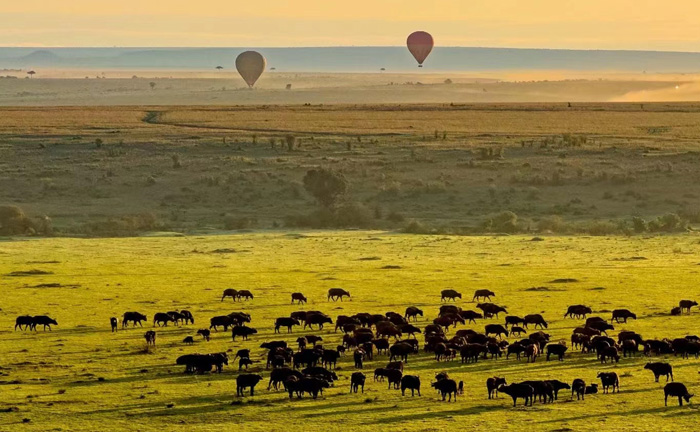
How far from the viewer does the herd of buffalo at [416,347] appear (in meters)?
27.1

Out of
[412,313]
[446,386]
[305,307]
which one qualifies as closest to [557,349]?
[446,386]

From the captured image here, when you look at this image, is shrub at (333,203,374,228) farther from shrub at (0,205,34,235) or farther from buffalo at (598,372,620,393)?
buffalo at (598,372,620,393)

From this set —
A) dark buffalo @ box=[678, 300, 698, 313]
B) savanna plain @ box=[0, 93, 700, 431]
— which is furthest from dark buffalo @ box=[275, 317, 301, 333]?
dark buffalo @ box=[678, 300, 698, 313]

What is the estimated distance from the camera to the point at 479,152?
109750 millimetres

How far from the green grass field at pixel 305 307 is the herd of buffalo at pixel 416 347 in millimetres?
381

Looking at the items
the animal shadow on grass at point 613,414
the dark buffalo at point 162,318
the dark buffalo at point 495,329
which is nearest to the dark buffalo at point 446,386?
the animal shadow on grass at point 613,414

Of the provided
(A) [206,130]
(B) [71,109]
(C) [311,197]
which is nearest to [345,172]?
(C) [311,197]

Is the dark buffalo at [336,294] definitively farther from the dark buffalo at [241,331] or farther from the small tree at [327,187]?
the small tree at [327,187]

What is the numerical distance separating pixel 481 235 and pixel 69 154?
2076 inches

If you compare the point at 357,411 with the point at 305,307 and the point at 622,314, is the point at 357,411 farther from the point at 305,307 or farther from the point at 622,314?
the point at 305,307

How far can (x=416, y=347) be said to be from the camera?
108ft

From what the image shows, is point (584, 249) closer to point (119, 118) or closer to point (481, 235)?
point (481, 235)

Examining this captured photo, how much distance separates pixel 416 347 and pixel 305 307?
929 cm

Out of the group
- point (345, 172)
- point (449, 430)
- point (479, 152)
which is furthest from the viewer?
point (479, 152)
